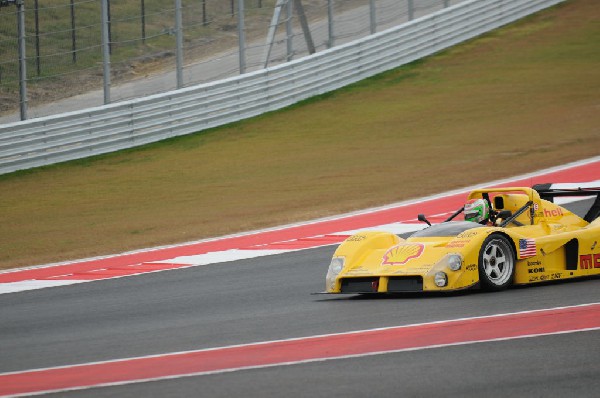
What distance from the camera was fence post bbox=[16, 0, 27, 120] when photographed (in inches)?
940

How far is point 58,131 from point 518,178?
10.3 meters

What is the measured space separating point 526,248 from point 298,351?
136 inches

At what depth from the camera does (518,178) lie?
20.4 m

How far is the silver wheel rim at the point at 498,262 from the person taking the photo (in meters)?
11.5

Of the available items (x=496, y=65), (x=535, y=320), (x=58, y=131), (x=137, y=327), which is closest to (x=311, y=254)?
(x=137, y=327)

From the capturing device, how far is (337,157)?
24406mm

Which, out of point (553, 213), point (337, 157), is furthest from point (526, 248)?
point (337, 157)

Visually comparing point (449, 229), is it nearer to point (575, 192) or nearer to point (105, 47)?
point (575, 192)

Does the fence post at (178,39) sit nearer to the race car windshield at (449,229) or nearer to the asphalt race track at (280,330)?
the asphalt race track at (280,330)

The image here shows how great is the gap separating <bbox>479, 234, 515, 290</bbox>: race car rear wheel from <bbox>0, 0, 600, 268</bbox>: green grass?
6.93 metres

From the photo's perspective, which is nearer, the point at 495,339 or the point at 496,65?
the point at 495,339

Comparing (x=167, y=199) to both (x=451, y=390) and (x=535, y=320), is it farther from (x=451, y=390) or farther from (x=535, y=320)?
(x=451, y=390)

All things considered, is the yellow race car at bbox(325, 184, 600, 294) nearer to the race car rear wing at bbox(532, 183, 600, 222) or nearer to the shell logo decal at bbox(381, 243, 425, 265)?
the shell logo decal at bbox(381, 243, 425, 265)

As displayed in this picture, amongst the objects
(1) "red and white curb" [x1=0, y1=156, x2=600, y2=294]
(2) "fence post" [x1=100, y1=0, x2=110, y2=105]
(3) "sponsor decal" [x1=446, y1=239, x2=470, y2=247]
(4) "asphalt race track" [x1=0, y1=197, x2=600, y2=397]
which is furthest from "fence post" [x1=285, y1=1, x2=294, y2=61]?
(3) "sponsor decal" [x1=446, y1=239, x2=470, y2=247]
